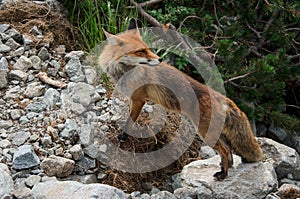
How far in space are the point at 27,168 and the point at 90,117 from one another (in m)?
0.96

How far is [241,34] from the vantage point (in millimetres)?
5633

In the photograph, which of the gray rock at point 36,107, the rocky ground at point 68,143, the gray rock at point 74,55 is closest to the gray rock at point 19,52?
the rocky ground at point 68,143

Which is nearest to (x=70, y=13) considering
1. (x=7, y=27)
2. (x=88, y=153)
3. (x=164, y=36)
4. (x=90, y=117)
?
(x=7, y=27)

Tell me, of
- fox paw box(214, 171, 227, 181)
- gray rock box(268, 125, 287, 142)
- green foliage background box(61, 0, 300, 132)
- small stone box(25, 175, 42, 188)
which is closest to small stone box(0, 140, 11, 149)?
small stone box(25, 175, 42, 188)

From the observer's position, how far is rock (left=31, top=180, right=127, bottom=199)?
11.6ft

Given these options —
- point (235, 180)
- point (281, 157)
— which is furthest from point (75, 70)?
point (281, 157)

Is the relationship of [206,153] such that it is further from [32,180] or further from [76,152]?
[32,180]

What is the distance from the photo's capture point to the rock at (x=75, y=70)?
5402 millimetres

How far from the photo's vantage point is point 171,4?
622 cm

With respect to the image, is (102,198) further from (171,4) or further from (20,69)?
(171,4)

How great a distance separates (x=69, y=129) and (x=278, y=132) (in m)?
2.92

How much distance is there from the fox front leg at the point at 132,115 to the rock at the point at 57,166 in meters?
0.64

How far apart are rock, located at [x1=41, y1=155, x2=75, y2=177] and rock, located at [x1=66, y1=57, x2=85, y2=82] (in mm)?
1226

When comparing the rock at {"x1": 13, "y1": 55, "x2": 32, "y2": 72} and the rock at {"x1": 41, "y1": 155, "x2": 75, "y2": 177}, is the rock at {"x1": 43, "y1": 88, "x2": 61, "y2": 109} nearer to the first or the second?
the rock at {"x1": 13, "y1": 55, "x2": 32, "y2": 72}
